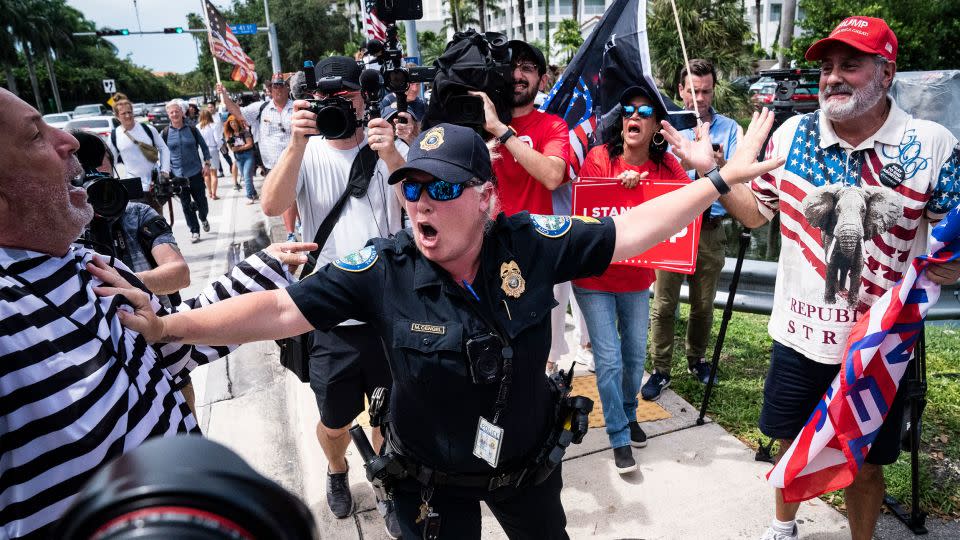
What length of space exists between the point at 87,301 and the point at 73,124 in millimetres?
30285

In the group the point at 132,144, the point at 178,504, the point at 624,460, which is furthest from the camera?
the point at 132,144

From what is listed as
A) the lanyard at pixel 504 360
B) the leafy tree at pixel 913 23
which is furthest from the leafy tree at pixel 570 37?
the lanyard at pixel 504 360

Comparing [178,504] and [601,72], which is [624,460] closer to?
[601,72]

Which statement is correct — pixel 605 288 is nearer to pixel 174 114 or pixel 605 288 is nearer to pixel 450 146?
pixel 450 146

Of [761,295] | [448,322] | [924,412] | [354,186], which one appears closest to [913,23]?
[761,295]

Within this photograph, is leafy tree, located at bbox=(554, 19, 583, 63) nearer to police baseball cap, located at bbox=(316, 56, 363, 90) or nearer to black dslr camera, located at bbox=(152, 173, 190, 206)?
black dslr camera, located at bbox=(152, 173, 190, 206)

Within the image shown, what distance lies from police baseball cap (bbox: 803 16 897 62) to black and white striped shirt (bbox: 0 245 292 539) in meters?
2.66

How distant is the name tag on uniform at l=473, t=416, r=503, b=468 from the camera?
1.96 metres

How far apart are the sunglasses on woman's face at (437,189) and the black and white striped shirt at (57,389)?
0.88 metres

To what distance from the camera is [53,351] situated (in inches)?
56.9

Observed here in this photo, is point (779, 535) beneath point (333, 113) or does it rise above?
beneath

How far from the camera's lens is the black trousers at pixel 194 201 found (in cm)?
976

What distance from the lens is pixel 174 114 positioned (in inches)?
392

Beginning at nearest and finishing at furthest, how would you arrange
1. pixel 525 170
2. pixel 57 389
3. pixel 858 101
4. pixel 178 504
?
pixel 178 504 < pixel 57 389 < pixel 858 101 < pixel 525 170
